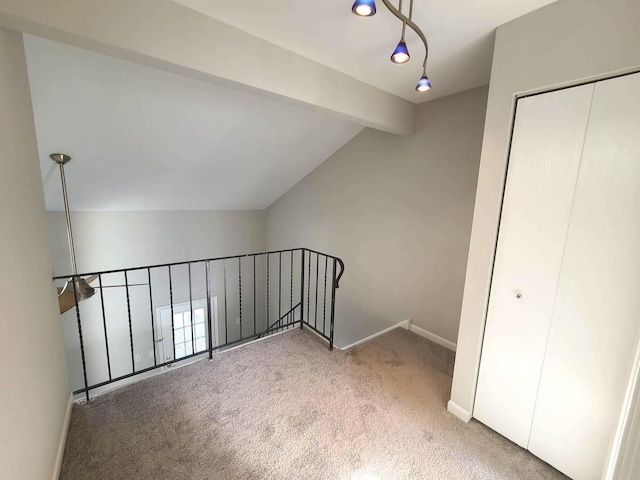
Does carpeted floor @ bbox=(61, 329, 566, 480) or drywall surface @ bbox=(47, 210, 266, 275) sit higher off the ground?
drywall surface @ bbox=(47, 210, 266, 275)

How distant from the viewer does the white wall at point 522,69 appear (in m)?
1.28

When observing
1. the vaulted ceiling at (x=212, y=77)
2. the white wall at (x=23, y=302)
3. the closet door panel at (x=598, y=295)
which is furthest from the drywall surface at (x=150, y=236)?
the closet door panel at (x=598, y=295)

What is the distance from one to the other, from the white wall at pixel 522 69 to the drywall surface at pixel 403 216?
97 centimetres

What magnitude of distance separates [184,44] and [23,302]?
5.02 feet

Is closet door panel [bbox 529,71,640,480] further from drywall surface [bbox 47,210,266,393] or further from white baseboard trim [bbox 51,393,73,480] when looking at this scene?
drywall surface [bbox 47,210,266,393]

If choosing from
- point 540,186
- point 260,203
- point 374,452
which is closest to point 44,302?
point 374,452

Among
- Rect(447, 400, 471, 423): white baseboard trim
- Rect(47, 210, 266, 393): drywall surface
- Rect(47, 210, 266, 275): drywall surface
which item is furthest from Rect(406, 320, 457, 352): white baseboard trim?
Rect(47, 210, 266, 275): drywall surface

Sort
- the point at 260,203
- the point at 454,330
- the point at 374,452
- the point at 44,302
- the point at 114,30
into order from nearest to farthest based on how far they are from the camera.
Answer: the point at 114,30
the point at 44,302
the point at 374,452
the point at 454,330
the point at 260,203

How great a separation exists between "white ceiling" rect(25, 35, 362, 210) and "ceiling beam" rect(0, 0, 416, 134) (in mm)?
626

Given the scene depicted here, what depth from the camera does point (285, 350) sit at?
276cm

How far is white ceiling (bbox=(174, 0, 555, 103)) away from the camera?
1.49 metres

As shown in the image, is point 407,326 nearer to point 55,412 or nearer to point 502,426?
point 502,426

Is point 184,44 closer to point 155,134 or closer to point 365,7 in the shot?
point 365,7

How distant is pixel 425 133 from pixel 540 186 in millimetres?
1607
